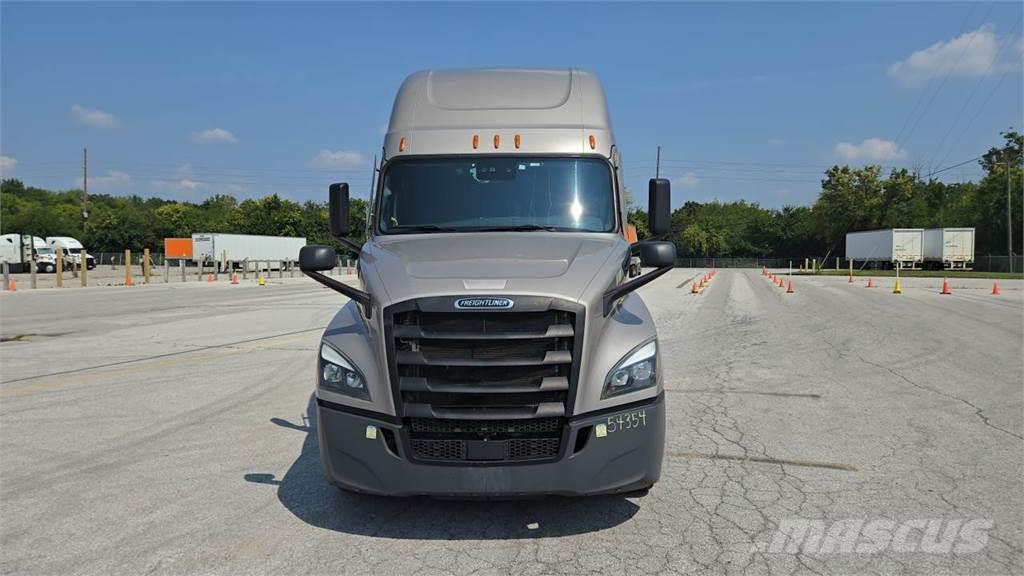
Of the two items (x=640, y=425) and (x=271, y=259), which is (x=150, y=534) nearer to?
(x=640, y=425)

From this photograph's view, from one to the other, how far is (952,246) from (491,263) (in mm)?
61384

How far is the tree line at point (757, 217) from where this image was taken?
6631cm

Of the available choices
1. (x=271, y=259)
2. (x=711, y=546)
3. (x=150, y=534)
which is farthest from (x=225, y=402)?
(x=271, y=259)

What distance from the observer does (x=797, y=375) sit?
30.8 ft

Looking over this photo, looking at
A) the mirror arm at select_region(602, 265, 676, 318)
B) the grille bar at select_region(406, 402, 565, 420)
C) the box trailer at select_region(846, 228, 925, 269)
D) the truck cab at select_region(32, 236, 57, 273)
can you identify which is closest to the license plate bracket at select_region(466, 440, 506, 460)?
the grille bar at select_region(406, 402, 565, 420)

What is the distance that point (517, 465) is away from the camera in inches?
154

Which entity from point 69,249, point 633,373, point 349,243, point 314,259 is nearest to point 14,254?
point 69,249

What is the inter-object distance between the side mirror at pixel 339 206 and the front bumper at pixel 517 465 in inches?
80.3

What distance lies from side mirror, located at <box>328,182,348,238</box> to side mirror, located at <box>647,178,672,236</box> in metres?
2.37

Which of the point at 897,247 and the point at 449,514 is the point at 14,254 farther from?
the point at 897,247

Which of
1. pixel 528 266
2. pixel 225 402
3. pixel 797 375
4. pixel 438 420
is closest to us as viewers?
pixel 438 420

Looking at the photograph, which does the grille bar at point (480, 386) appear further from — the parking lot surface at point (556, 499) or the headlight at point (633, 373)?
the parking lot surface at point (556, 499)

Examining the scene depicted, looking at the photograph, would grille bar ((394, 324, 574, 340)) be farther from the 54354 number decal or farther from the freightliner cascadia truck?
the 54354 number decal

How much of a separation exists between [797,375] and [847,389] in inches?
38.2
